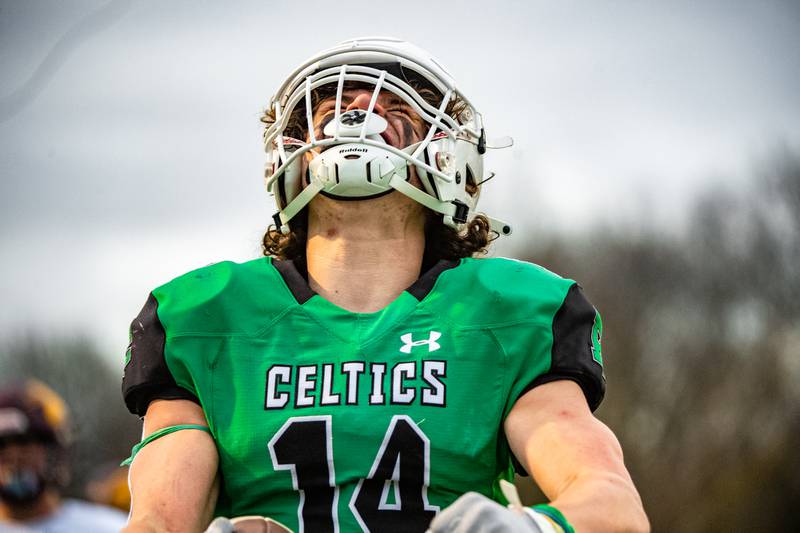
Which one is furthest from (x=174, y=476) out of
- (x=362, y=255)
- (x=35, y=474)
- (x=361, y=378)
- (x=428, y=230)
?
(x=35, y=474)

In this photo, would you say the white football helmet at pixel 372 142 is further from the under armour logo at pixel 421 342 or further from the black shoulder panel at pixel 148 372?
the black shoulder panel at pixel 148 372

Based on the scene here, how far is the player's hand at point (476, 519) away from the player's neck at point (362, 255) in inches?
36.3

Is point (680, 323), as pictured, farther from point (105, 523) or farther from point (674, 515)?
point (105, 523)

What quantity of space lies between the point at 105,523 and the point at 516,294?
2913mm

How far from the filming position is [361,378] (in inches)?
116

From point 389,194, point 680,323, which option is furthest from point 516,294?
point 680,323

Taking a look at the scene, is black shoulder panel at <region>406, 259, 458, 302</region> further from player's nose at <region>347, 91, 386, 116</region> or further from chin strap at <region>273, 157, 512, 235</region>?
player's nose at <region>347, 91, 386, 116</region>

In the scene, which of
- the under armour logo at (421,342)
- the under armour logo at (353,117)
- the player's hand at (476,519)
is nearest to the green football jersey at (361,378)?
the under armour logo at (421,342)

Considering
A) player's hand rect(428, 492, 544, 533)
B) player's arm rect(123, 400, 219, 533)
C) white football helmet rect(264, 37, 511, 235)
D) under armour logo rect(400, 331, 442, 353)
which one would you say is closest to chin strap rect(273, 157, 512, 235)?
white football helmet rect(264, 37, 511, 235)

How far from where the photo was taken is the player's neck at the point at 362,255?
3.21 metres

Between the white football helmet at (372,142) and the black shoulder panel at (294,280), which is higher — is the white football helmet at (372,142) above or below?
above

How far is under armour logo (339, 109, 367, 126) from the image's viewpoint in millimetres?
3215

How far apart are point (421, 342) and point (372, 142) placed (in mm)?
Result: 507

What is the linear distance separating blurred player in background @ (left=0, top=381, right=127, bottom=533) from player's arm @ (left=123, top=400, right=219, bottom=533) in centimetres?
239
